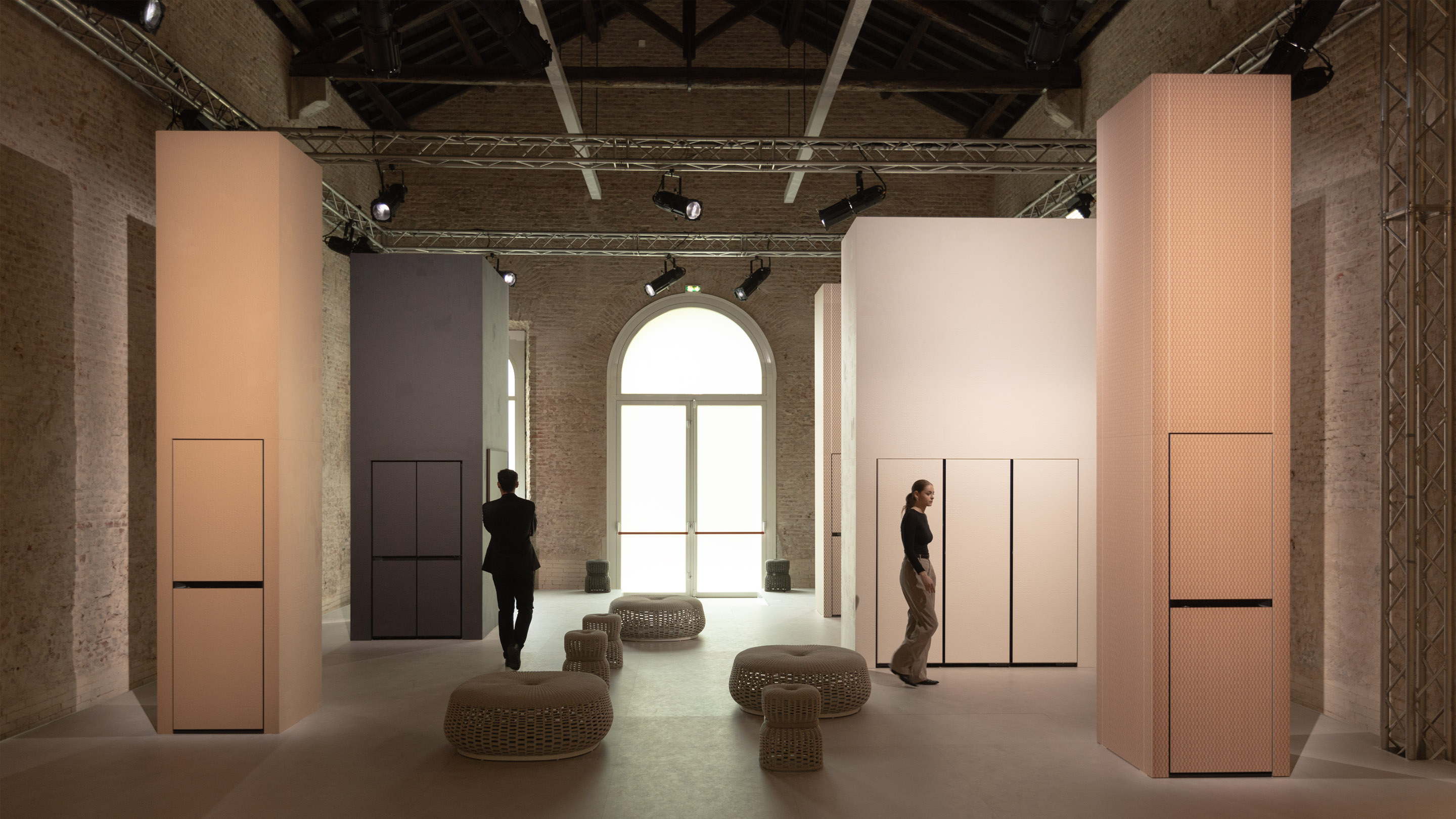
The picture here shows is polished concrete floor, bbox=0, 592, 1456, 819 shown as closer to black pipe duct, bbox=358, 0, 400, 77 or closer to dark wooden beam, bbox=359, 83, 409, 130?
black pipe duct, bbox=358, 0, 400, 77

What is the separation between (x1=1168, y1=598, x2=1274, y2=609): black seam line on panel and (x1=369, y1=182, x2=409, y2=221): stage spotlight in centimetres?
963

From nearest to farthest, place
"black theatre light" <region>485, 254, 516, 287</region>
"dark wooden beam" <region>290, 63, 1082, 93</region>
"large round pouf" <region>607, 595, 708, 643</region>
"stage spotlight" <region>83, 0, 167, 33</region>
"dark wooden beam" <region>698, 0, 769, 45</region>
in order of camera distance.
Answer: "stage spotlight" <region>83, 0, 167, 33</region>, "large round pouf" <region>607, 595, 708, 643</region>, "dark wooden beam" <region>290, 63, 1082, 93</region>, "dark wooden beam" <region>698, 0, 769, 45</region>, "black theatre light" <region>485, 254, 516, 287</region>

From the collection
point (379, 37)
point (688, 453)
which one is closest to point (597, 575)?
point (688, 453)

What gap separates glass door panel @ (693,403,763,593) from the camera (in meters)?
15.9

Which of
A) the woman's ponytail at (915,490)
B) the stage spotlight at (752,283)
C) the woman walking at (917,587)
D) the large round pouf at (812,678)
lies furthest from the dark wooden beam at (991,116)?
the large round pouf at (812,678)

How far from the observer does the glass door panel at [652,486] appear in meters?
15.9

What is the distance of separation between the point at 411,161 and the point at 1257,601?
9339 millimetres

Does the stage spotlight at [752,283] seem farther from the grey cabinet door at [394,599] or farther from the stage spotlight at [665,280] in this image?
the grey cabinet door at [394,599]

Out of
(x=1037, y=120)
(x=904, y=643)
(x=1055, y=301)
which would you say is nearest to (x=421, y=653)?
(x=904, y=643)

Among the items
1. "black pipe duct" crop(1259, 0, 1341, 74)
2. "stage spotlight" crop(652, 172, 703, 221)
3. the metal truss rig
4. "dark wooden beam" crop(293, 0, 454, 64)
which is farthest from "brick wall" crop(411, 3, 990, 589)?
"black pipe duct" crop(1259, 0, 1341, 74)

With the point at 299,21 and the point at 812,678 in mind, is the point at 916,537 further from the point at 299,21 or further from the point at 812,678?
the point at 299,21

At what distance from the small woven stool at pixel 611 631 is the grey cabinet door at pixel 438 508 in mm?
2209

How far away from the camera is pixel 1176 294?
6016 millimetres

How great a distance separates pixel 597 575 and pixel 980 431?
765 centimetres
